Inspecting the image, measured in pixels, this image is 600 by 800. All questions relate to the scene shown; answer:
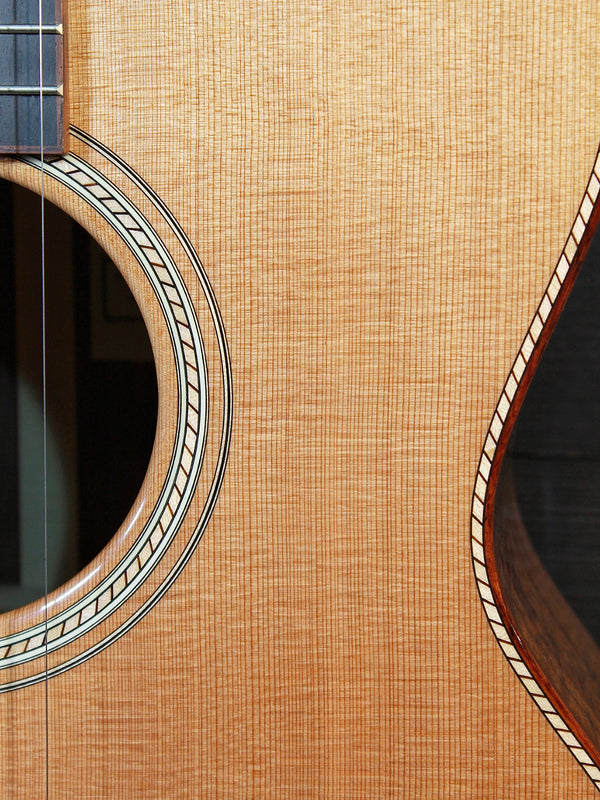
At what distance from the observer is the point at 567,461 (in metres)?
0.94

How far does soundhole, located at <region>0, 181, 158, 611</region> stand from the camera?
96 cm

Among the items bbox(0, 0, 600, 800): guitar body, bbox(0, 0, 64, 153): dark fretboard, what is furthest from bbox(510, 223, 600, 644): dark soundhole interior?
bbox(0, 0, 64, 153): dark fretboard

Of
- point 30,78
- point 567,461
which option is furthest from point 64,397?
point 567,461

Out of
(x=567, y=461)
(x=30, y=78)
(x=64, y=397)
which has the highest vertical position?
(x=30, y=78)

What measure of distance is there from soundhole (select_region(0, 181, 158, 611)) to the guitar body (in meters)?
0.33

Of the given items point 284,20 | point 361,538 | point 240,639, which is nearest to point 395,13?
point 284,20

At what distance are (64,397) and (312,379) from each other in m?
0.48

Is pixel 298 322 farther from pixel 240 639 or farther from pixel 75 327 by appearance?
pixel 75 327

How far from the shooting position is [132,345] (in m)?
0.96

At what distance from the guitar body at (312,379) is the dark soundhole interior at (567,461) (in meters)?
0.34

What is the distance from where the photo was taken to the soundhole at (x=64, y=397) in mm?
956

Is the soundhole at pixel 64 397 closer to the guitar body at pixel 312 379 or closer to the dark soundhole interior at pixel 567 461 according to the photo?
the guitar body at pixel 312 379

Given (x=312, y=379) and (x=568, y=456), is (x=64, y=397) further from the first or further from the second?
(x=568, y=456)

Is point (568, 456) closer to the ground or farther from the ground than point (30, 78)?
closer to the ground
